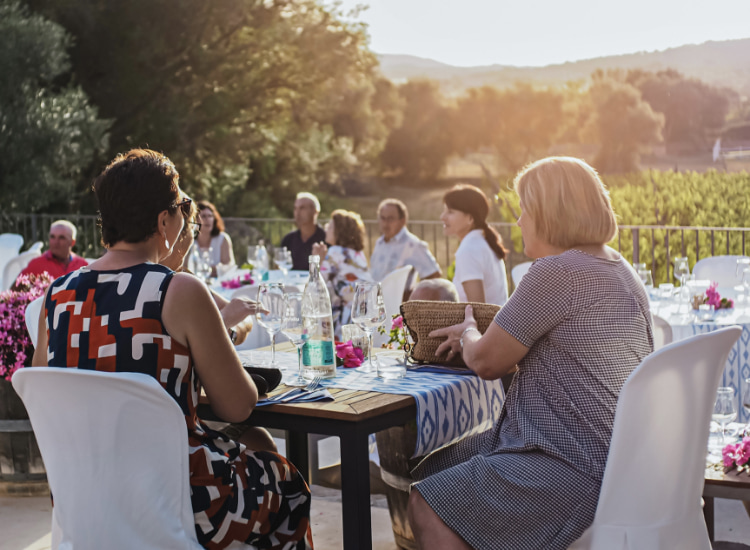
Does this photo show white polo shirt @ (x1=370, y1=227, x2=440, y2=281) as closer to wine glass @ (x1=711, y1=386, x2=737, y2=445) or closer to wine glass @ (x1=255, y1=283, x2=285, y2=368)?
wine glass @ (x1=255, y1=283, x2=285, y2=368)

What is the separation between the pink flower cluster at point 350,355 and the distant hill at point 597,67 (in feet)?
36.6

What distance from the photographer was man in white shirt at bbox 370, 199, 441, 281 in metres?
6.03

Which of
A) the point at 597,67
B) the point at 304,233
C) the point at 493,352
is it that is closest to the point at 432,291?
the point at 493,352

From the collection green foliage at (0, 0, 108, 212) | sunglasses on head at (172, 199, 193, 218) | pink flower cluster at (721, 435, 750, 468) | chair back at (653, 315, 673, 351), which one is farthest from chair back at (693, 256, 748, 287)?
green foliage at (0, 0, 108, 212)

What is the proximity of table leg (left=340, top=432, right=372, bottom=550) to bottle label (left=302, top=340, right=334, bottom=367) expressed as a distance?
0.42 meters

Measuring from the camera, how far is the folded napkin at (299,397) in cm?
220

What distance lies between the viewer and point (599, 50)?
1483 centimetres

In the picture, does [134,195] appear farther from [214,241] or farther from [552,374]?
[214,241]

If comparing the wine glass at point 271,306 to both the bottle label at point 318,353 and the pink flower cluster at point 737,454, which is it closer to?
the bottle label at point 318,353

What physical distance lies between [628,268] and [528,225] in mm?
290

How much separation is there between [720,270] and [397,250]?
221 cm

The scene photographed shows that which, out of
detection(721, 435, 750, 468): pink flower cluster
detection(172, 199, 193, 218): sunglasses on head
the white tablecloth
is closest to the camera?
detection(172, 199, 193, 218): sunglasses on head

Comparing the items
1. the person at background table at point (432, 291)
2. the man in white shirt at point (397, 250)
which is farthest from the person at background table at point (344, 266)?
the person at background table at point (432, 291)

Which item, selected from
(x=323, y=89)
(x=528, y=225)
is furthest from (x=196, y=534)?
(x=323, y=89)
